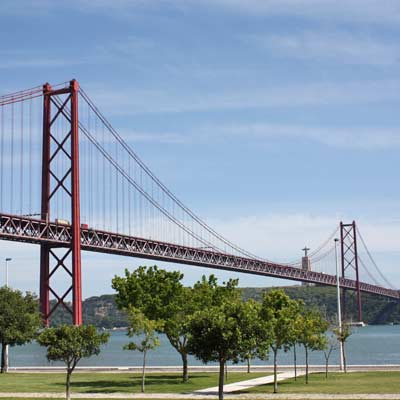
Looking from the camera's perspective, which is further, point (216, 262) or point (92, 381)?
point (216, 262)

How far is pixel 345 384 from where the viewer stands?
42.7 metres

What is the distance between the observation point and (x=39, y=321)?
59.9 metres

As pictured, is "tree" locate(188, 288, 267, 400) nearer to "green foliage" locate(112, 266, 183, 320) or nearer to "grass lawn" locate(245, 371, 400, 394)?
"grass lawn" locate(245, 371, 400, 394)

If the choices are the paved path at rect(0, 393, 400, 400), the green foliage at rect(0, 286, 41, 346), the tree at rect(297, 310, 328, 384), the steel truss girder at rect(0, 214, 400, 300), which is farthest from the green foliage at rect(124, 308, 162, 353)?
the steel truss girder at rect(0, 214, 400, 300)

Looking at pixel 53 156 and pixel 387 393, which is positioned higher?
pixel 53 156

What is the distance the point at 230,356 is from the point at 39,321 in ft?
98.1

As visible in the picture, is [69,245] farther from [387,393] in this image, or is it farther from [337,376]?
[387,393]

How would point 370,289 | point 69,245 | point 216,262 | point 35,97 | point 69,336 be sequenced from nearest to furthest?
1. point 69,336
2. point 69,245
3. point 35,97
4. point 216,262
5. point 370,289

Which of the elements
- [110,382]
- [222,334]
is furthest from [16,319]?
[222,334]

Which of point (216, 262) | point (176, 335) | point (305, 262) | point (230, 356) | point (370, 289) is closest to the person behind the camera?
point (230, 356)

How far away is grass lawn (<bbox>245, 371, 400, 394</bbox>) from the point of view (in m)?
39.2

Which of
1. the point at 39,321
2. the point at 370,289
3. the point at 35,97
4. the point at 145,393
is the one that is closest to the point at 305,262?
the point at 370,289

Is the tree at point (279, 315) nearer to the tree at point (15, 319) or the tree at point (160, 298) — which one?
the tree at point (160, 298)

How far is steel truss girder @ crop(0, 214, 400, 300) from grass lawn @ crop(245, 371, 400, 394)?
33267mm
